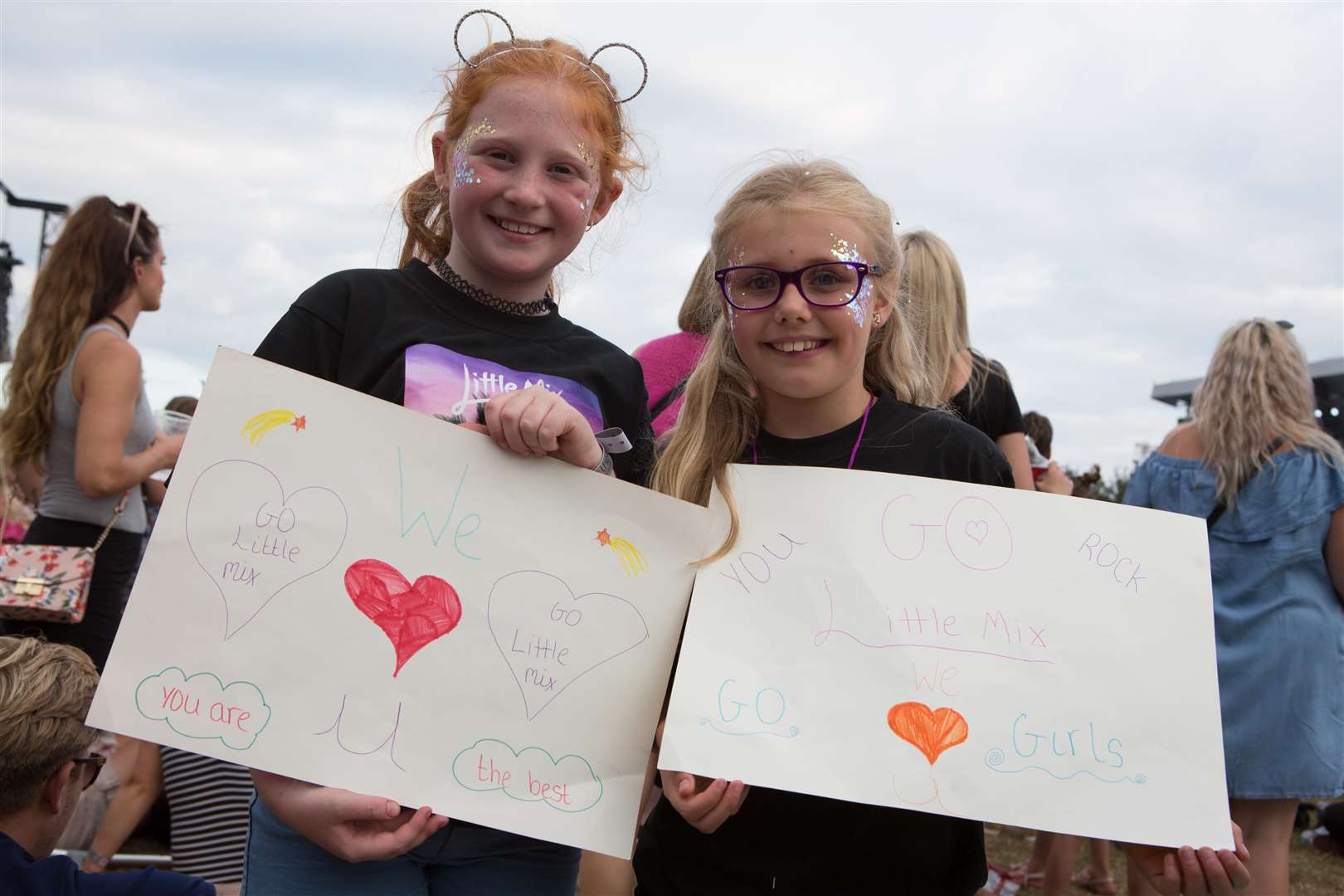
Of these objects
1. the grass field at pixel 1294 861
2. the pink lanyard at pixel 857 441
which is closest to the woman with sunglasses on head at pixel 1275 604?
the grass field at pixel 1294 861

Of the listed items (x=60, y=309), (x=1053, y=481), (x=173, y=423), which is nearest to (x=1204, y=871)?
(x=1053, y=481)

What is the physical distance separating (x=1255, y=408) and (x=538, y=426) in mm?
2943

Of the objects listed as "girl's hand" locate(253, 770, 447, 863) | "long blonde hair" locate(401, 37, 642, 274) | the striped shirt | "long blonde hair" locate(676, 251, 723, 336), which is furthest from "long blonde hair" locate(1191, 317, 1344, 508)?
the striped shirt

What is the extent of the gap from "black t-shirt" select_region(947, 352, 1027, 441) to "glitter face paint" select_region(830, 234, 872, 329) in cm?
159

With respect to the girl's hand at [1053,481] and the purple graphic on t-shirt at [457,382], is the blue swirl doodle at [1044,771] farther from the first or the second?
the girl's hand at [1053,481]

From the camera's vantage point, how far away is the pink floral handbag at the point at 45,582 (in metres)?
3.11

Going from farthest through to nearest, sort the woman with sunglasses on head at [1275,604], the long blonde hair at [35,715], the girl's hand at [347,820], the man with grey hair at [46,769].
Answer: the woman with sunglasses on head at [1275,604] < the long blonde hair at [35,715] < the man with grey hair at [46,769] < the girl's hand at [347,820]

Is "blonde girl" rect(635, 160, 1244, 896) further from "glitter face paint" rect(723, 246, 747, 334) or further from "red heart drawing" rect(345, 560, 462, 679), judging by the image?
"red heart drawing" rect(345, 560, 462, 679)

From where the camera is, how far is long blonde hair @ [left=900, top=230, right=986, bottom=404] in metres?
3.45

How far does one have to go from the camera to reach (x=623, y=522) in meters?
1.77

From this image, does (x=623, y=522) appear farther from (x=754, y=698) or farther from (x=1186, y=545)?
(x=1186, y=545)

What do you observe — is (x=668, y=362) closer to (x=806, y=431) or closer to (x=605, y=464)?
(x=806, y=431)

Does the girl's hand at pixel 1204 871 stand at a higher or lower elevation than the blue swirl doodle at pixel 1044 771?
lower

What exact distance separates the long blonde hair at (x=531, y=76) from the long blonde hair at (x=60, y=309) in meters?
1.79
